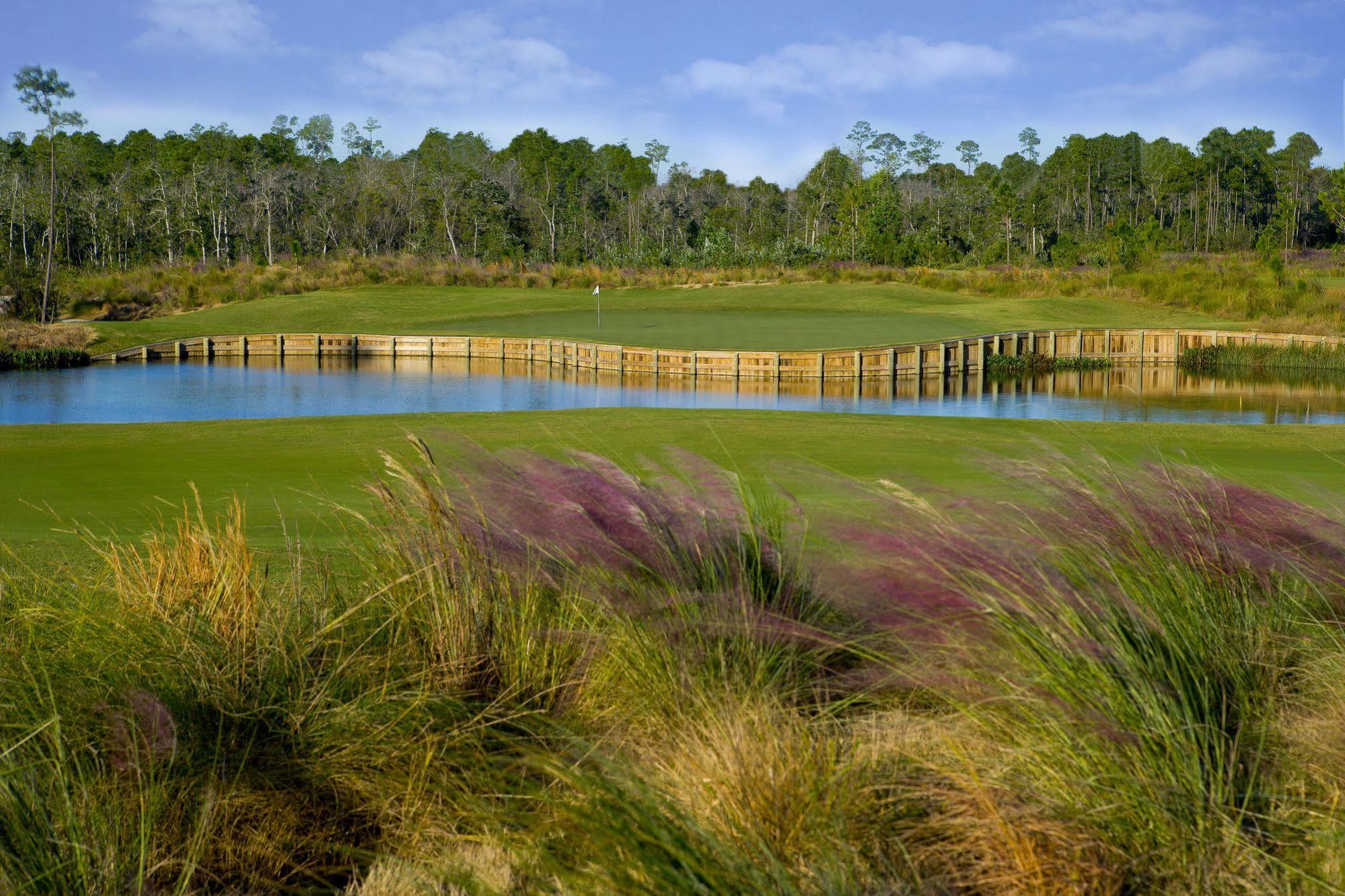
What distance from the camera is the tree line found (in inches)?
2756

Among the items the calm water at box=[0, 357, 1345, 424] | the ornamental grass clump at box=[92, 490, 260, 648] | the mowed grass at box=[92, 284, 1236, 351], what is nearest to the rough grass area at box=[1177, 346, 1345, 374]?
the calm water at box=[0, 357, 1345, 424]

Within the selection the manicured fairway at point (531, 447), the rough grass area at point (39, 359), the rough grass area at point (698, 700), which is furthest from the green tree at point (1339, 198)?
the rough grass area at point (698, 700)

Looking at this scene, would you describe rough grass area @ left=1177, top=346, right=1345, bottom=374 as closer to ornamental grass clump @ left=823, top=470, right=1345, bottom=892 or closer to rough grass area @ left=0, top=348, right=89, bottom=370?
rough grass area @ left=0, top=348, right=89, bottom=370

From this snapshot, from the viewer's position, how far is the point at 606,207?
87.6 meters

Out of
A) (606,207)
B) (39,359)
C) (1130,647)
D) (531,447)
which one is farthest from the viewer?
(606,207)

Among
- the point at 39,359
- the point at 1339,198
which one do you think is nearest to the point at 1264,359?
the point at 1339,198

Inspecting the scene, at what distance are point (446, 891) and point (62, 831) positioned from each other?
0.84m

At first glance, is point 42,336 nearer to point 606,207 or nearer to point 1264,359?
point 1264,359

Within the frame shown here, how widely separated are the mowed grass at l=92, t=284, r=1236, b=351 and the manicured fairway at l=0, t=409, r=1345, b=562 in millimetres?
21784

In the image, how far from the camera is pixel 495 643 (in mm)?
3680

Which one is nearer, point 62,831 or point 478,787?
point 62,831

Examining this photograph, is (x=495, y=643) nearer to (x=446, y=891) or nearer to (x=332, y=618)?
(x=332, y=618)

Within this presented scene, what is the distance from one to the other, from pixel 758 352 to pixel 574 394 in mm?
6397

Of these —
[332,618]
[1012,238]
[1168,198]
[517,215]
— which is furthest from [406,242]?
[332,618]
